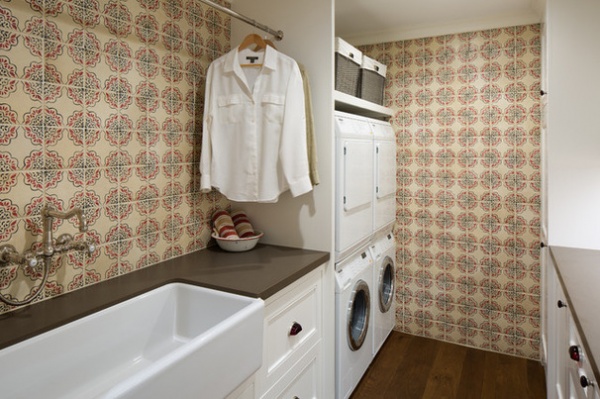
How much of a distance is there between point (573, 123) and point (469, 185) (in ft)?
3.35

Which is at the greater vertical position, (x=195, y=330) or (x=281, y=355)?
(x=195, y=330)

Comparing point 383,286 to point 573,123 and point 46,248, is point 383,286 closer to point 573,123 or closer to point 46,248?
point 573,123

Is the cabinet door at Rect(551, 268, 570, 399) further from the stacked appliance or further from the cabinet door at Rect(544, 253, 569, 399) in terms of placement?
the stacked appliance

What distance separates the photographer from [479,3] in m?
2.59

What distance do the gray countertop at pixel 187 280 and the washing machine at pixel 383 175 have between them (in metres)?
0.76

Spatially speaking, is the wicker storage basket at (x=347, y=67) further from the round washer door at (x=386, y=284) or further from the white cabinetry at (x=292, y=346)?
the round washer door at (x=386, y=284)

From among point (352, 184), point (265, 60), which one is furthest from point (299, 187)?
point (265, 60)

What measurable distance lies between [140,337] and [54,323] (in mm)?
348

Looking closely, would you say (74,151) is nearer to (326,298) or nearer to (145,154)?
(145,154)

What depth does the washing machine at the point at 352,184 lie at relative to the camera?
2.17 meters

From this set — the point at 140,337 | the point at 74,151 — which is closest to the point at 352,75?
the point at 74,151

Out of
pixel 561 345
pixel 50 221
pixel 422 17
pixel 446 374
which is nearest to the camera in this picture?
pixel 50 221

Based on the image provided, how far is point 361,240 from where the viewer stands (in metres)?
2.48

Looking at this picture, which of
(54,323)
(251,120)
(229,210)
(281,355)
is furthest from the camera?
(229,210)
